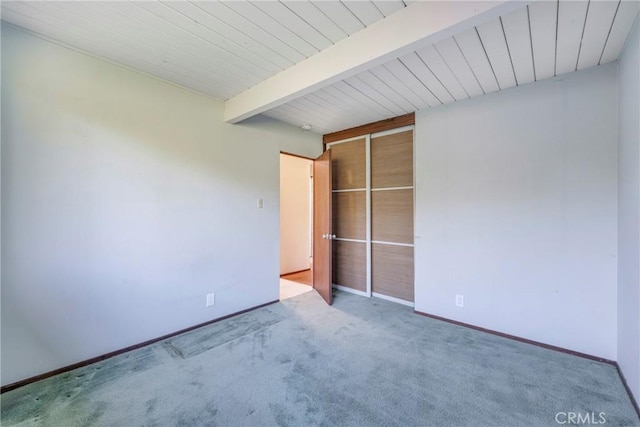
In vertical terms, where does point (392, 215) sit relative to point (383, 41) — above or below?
below

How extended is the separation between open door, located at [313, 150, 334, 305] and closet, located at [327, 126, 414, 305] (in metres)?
0.37

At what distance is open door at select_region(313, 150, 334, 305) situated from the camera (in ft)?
11.7

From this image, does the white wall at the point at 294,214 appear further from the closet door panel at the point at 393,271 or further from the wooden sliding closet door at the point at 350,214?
the closet door panel at the point at 393,271

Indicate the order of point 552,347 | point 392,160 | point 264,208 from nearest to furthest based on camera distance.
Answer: point 552,347 → point 264,208 → point 392,160

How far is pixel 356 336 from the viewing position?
258 cm

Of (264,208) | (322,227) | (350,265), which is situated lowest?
(350,265)

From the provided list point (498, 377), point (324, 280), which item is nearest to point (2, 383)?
point (324, 280)

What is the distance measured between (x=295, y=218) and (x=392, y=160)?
251 centimetres

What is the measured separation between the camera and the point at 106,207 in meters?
2.19

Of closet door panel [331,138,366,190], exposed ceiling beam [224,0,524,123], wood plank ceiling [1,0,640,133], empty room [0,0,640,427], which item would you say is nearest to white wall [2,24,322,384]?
empty room [0,0,640,427]

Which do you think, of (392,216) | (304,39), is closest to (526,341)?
(392,216)

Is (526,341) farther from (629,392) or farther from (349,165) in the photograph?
(349,165)

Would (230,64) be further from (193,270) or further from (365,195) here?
(365,195)

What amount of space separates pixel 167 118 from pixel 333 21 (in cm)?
172
